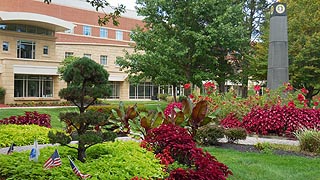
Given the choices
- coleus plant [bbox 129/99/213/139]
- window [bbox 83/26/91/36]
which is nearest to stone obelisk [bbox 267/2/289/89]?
coleus plant [bbox 129/99/213/139]

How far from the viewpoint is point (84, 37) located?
169 ft

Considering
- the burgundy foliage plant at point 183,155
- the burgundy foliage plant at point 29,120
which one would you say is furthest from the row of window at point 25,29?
the burgundy foliage plant at point 183,155

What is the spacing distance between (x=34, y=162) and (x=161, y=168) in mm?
2026

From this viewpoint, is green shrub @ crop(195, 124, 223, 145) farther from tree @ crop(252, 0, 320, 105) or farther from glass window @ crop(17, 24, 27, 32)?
glass window @ crop(17, 24, 27, 32)

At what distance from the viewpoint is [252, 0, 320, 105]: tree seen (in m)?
22.5

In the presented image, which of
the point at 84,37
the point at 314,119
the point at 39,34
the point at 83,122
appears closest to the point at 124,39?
the point at 84,37

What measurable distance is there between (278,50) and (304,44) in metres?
7.47

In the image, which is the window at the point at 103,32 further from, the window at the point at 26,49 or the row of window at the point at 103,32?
the window at the point at 26,49

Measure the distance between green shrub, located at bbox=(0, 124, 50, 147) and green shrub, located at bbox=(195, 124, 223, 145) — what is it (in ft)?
14.7

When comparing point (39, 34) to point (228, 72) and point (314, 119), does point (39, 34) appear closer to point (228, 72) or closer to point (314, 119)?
point (228, 72)

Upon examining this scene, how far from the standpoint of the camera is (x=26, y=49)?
3500 cm

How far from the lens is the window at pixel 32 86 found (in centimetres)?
3262

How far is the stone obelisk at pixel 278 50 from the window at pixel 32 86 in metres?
23.4

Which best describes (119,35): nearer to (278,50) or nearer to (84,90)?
(278,50)
